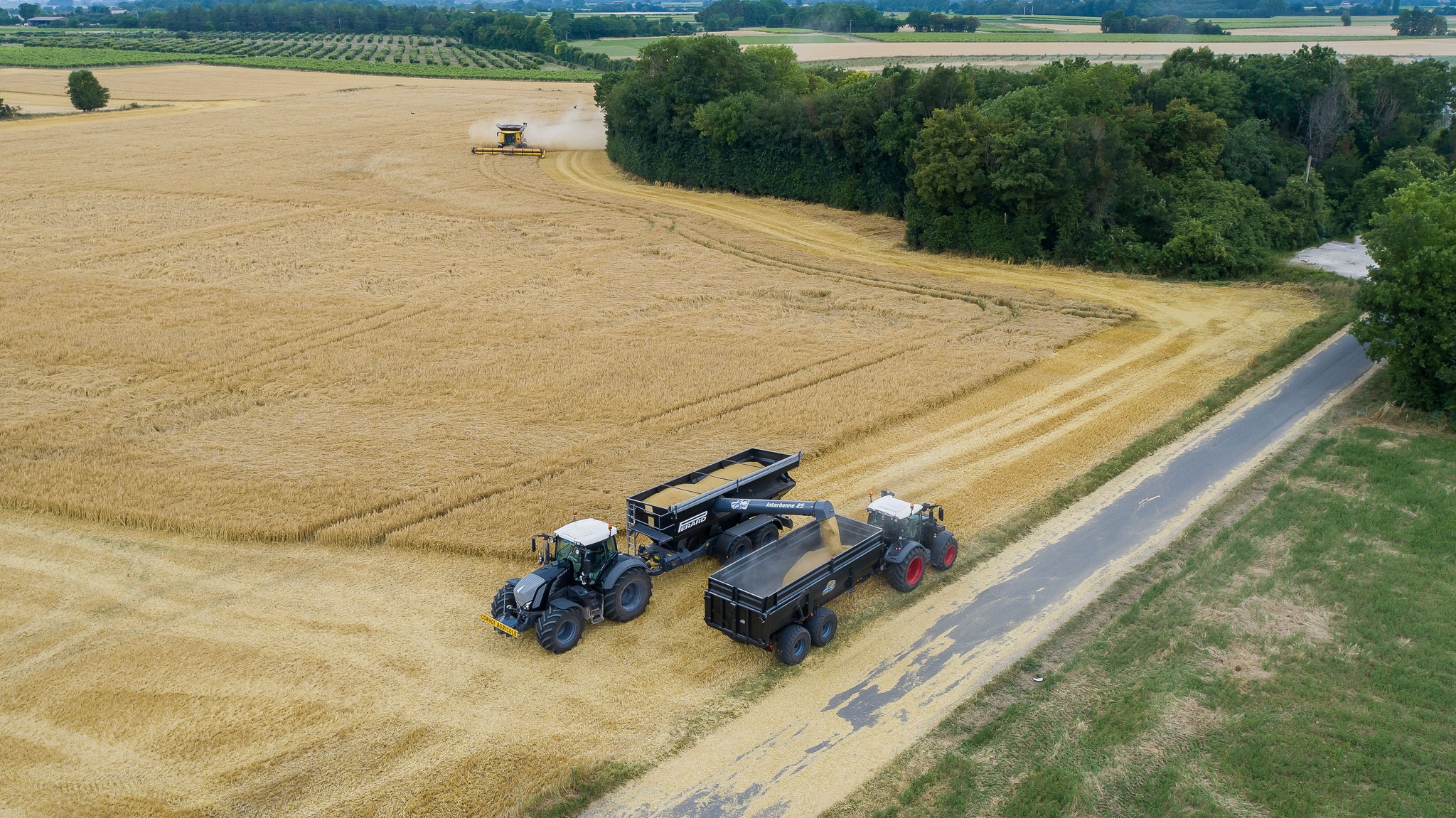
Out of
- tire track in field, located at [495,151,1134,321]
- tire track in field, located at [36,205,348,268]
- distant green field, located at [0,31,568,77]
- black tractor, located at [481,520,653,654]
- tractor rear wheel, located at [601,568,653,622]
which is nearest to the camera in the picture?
black tractor, located at [481,520,653,654]

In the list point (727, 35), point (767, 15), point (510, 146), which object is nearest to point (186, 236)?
point (510, 146)

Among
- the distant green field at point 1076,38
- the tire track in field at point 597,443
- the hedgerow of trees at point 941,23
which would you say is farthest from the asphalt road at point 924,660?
the hedgerow of trees at point 941,23

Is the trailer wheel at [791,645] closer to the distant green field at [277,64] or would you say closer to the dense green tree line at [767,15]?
the distant green field at [277,64]

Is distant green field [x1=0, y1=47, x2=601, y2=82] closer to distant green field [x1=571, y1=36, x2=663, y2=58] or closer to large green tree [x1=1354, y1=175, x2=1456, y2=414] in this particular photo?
distant green field [x1=571, y1=36, x2=663, y2=58]

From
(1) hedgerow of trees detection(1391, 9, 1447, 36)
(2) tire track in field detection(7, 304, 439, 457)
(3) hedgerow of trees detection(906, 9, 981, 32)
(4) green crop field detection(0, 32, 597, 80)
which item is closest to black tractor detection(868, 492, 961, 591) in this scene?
(2) tire track in field detection(7, 304, 439, 457)

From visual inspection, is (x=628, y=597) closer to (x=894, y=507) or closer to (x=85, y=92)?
(x=894, y=507)

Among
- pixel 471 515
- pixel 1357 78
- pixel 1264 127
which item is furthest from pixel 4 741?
pixel 1357 78
